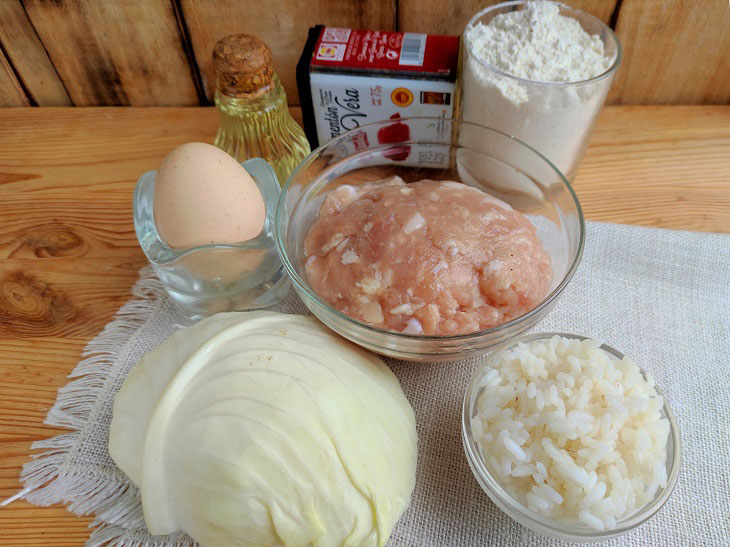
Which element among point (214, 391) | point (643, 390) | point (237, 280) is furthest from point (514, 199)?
point (214, 391)

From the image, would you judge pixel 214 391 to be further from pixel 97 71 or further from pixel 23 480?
pixel 97 71

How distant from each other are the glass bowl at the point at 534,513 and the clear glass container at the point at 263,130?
2.56 ft

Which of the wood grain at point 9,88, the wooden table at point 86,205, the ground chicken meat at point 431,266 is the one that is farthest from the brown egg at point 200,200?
the wood grain at point 9,88

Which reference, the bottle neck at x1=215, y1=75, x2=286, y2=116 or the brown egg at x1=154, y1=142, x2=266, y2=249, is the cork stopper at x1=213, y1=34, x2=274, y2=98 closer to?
the bottle neck at x1=215, y1=75, x2=286, y2=116

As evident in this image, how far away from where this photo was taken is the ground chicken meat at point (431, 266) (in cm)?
104

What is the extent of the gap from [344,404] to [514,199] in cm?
70

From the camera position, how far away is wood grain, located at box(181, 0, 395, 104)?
1.52 metres

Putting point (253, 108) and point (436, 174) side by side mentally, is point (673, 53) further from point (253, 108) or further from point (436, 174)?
point (253, 108)

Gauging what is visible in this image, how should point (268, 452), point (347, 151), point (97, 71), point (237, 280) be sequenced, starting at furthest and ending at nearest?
point (97, 71)
point (347, 151)
point (237, 280)
point (268, 452)

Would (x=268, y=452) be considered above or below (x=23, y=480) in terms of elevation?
above

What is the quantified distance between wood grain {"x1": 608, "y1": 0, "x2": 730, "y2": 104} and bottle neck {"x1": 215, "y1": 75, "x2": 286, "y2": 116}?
91cm

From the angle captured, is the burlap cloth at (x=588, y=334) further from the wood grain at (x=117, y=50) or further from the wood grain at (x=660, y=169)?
the wood grain at (x=117, y=50)

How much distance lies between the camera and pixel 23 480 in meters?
1.06

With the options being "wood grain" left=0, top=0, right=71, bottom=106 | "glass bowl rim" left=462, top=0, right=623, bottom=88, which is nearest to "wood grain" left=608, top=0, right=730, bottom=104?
"glass bowl rim" left=462, top=0, right=623, bottom=88
